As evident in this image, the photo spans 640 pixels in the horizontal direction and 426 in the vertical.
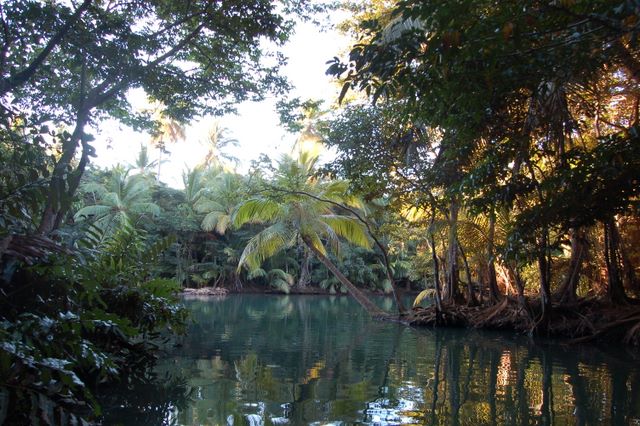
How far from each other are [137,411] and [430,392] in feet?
9.23

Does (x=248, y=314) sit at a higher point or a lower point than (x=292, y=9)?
lower

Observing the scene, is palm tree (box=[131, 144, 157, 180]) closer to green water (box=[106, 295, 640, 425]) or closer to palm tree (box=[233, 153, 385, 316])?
palm tree (box=[233, 153, 385, 316])

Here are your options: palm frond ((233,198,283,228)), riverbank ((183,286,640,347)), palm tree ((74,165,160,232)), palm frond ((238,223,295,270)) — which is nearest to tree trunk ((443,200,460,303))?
riverbank ((183,286,640,347))

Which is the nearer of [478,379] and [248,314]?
[478,379]

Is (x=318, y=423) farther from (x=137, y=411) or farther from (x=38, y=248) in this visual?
(x=38, y=248)

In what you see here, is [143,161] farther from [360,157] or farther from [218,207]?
[360,157]

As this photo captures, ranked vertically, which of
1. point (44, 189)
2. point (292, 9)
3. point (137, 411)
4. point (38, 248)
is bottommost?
point (137, 411)

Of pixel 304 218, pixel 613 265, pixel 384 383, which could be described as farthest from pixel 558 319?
pixel 304 218

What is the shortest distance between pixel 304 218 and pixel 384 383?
31.3 feet

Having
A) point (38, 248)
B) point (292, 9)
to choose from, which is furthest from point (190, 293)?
point (38, 248)

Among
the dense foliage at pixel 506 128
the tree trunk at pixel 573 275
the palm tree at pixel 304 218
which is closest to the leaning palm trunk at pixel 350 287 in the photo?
the palm tree at pixel 304 218

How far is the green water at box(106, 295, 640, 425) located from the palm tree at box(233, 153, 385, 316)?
14.9 ft

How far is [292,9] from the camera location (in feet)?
28.6

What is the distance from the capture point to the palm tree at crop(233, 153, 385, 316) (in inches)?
564
